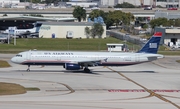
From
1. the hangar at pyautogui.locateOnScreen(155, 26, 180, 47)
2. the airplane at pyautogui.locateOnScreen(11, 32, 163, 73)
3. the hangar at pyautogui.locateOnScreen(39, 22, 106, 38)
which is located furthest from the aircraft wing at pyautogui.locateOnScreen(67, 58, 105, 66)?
the hangar at pyautogui.locateOnScreen(39, 22, 106, 38)

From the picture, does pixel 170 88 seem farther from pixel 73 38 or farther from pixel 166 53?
pixel 73 38

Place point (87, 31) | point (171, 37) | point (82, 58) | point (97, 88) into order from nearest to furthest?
point (97, 88)
point (82, 58)
point (171, 37)
point (87, 31)

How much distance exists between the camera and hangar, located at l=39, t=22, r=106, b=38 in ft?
478

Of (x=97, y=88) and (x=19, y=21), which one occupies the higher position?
(x=97, y=88)

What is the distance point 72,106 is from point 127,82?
18.9m

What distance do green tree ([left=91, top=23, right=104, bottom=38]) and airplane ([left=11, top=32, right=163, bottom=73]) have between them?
71553mm

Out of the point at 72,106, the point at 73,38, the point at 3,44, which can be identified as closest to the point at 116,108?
the point at 72,106

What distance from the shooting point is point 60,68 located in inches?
3078

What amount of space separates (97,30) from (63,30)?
29.1ft

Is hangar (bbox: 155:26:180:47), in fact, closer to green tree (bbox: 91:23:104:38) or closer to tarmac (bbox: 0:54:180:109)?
green tree (bbox: 91:23:104:38)

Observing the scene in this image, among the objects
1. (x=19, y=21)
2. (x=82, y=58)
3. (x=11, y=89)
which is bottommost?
(x=19, y=21)

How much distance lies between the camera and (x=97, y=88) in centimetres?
5825

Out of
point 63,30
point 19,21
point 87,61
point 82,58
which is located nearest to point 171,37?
point 63,30

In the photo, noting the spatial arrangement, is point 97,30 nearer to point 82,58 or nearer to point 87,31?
point 87,31
